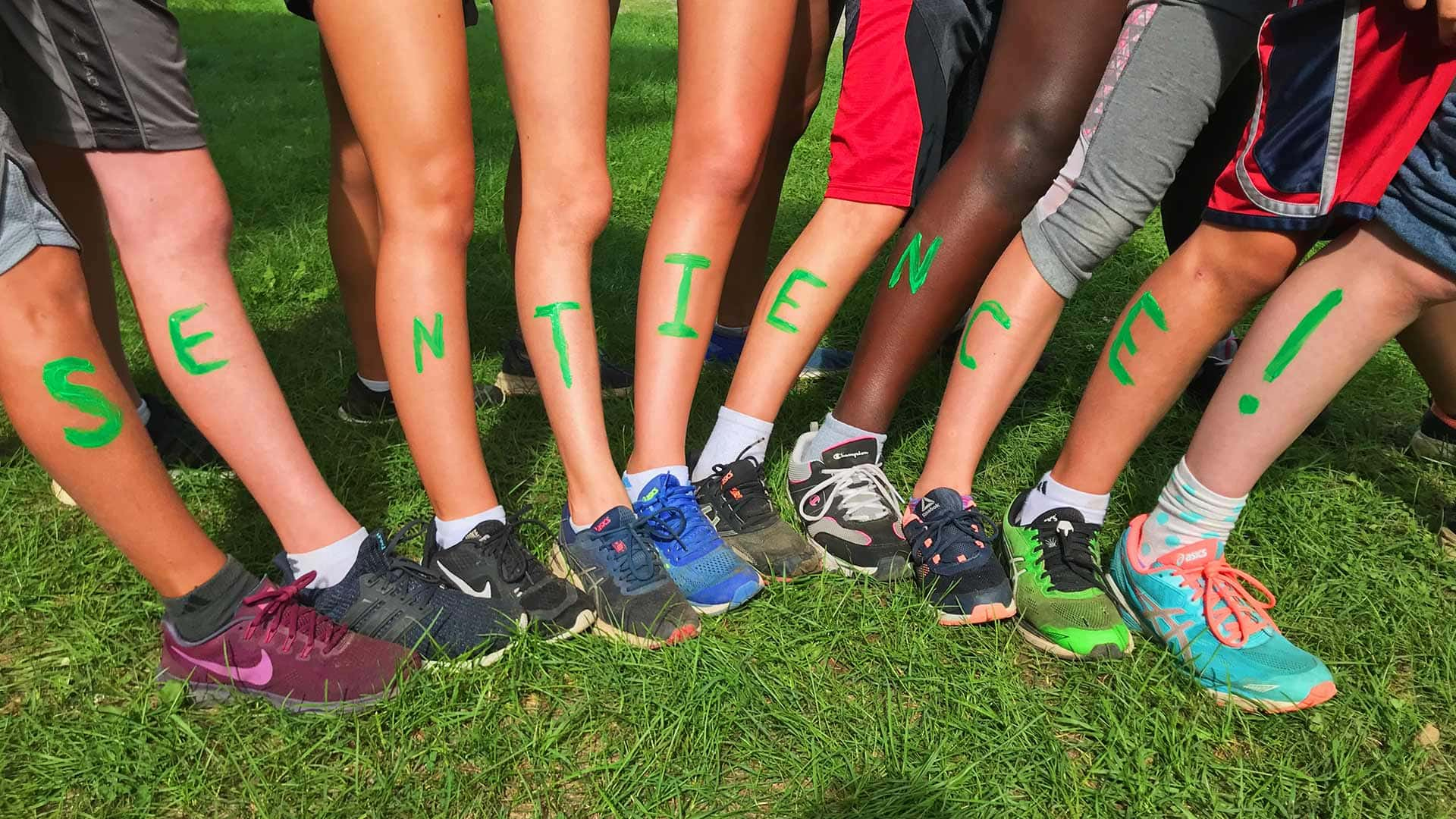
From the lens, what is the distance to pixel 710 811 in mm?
1520

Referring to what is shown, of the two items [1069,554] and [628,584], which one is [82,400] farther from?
[1069,554]

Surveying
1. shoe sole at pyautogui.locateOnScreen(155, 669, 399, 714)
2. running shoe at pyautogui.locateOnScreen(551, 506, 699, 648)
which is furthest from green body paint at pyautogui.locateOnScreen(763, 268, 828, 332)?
shoe sole at pyautogui.locateOnScreen(155, 669, 399, 714)

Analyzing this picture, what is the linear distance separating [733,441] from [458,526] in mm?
679

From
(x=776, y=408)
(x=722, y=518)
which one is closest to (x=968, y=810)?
(x=722, y=518)

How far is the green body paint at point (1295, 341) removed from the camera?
1701 mm

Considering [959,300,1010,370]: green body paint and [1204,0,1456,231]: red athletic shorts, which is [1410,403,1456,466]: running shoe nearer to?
[1204,0,1456,231]: red athletic shorts

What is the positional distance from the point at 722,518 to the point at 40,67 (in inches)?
61.2

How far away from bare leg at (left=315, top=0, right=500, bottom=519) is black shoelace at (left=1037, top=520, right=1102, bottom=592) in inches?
48.7

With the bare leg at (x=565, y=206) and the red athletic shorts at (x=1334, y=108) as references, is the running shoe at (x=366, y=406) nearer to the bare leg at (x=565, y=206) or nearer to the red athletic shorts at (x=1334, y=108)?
the bare leg at (x=565, y=206)

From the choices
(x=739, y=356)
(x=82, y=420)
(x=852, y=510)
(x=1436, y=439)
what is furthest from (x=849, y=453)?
→ (x=1436, y=439)

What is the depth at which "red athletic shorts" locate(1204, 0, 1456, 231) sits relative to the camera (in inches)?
59.8

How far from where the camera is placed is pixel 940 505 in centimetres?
207

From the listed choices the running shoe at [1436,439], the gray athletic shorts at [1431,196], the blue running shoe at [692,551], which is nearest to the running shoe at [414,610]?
the blue running shoe at [692,551]

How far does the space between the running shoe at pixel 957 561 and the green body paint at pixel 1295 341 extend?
0.59 meters
